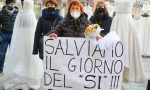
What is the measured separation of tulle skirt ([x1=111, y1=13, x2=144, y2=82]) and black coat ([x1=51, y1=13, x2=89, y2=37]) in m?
2.49

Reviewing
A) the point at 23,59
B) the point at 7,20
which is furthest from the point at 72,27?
the point at 7,20

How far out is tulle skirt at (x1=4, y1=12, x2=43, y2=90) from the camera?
7.54m

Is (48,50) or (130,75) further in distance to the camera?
(130,75)

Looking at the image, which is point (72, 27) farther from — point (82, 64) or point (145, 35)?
point (145, 35)

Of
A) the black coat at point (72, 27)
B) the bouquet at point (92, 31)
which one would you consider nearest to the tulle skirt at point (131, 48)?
the black coat at point (72, 27)

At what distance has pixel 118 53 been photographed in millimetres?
5027

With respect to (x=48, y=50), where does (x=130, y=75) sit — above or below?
below

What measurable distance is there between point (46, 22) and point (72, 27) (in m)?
1.45

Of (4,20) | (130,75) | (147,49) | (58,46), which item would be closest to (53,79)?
(58,46)

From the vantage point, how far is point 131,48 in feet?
26.2

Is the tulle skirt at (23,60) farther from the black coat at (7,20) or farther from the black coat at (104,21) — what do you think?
the black coat at (104,21)

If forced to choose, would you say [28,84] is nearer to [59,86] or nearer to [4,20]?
[4,20]

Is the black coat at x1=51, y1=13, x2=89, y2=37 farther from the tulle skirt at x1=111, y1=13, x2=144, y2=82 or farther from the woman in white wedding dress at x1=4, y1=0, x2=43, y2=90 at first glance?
the tulle skirt at x1=111, y1=13, x2=144, y2=82

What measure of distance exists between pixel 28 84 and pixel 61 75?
258 centimetres
